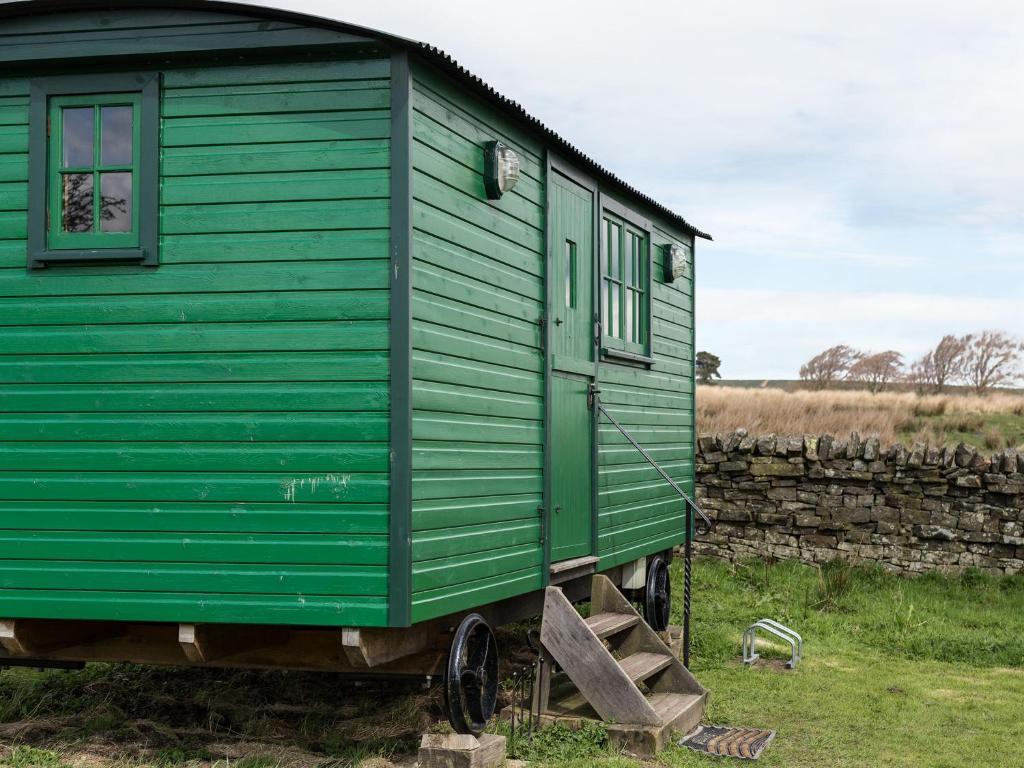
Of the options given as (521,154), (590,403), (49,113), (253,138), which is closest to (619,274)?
(590,403)

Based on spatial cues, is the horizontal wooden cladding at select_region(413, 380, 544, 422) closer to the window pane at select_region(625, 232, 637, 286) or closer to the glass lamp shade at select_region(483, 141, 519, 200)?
the glass lamp shade at select_region(483, 141, 519, 200)

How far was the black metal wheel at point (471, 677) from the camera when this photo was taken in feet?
21.2

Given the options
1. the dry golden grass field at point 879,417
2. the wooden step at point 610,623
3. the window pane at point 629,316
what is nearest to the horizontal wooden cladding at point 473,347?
the wooden step at point 610,623

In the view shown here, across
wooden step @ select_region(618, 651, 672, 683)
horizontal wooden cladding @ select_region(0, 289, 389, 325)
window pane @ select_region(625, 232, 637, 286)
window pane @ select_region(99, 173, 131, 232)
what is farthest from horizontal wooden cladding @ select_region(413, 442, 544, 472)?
window pane @ select_region(625, 232, 637, 286)

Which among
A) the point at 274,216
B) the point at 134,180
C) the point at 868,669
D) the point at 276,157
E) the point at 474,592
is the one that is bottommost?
the point at 868,669

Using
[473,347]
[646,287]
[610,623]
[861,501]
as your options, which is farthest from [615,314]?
[861,501]

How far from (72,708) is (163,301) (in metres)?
3.58

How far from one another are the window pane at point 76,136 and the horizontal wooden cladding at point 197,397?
1.29 m

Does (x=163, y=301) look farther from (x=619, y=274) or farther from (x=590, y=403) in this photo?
(x=619, y=274)

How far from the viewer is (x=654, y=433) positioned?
1070 centimetres

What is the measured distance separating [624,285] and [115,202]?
4.70 metres

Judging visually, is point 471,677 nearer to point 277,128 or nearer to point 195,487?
point 195,487

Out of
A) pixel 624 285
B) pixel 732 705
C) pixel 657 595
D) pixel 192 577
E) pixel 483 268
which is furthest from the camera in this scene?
pixel 657 595

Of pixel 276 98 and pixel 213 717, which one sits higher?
pixel 276 98
